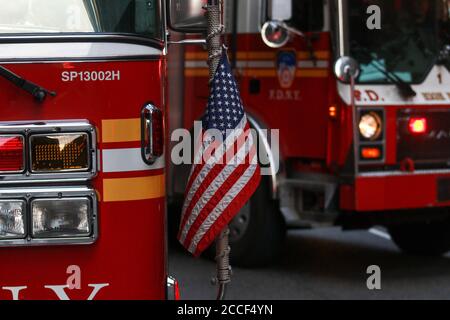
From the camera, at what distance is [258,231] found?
8.57 metres

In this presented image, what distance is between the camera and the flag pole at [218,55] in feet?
14.9

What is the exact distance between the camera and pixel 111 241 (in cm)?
420

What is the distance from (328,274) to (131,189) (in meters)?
4.79

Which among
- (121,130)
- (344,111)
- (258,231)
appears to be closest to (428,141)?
(344,111)

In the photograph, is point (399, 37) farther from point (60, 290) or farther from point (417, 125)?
point (60, 290)

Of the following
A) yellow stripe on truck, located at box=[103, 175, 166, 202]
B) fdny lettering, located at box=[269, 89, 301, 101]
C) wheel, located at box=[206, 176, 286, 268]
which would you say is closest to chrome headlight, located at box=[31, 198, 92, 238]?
yellow stripe on truck, located at box=[103, 175, 166, 202]

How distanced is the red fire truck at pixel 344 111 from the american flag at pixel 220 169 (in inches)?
129

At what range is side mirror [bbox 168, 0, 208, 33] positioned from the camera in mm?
4500

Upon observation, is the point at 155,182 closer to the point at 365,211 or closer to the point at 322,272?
→ the point at 365,211

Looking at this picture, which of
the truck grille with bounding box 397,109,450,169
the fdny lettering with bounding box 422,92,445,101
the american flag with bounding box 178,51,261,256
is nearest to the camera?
the american flag with bounding box 178,51,261,256

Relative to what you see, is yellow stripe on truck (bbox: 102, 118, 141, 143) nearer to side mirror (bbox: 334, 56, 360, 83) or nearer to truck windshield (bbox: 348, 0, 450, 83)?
side mirror (bbox: 334, 56, 360, 83)

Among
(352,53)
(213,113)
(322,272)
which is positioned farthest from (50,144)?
(322,272)

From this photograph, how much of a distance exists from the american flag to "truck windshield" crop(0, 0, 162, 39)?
572mm

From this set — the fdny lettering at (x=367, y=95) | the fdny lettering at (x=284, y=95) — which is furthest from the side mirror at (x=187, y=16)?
the fdny lettering at (x=284, y=95)
